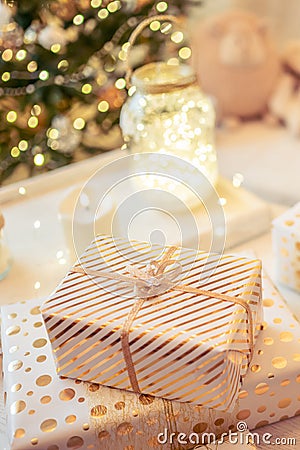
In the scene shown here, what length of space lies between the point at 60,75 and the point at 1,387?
0.93m

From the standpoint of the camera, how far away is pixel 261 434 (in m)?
0.92

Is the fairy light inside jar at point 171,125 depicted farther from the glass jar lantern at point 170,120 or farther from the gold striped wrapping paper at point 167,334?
the gold striped wrapping paper at point 167,334

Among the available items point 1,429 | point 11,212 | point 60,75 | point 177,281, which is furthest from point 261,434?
point 60,75

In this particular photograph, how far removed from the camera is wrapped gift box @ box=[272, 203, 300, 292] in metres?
1.09

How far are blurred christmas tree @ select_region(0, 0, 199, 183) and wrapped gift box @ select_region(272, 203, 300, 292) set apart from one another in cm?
68

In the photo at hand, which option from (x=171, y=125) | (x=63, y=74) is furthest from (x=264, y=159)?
(x=63, y=74)

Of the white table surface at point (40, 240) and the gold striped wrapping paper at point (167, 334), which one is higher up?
the gold striped wrapping paper at point (167, 334)

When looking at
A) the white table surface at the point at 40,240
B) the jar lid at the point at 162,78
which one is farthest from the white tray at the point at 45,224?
the jar lid at the point at 162,78

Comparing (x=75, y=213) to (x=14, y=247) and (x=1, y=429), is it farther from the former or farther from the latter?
(x=1, y=429)

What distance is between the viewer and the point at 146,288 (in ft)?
2.97

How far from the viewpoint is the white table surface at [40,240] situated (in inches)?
47.9

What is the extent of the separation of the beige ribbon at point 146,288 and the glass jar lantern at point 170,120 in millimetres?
440

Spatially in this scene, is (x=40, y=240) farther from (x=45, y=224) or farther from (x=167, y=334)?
(x=167, y=334)

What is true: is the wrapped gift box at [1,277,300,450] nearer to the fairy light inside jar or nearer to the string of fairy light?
the fairy light inside jar
